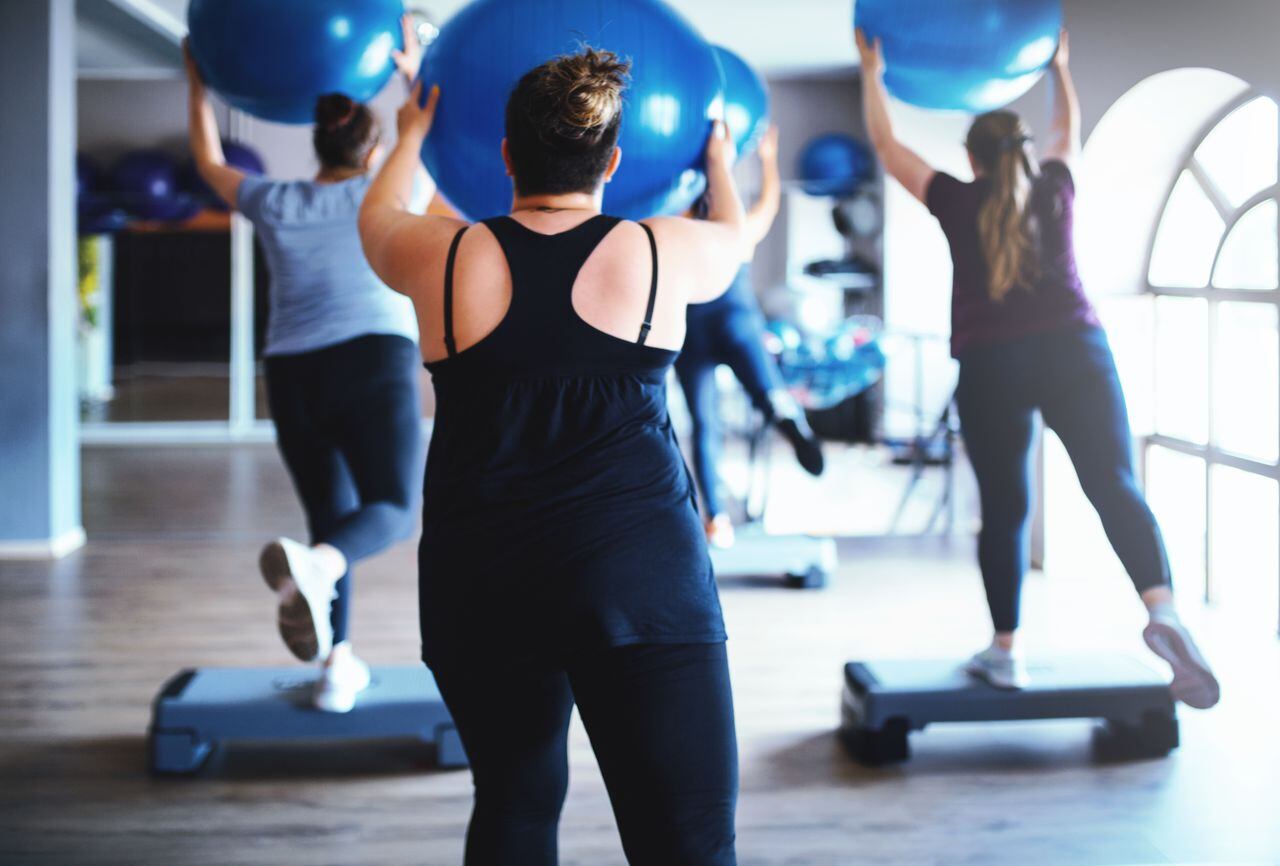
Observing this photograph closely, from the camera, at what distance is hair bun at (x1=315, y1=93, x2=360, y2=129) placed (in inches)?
102

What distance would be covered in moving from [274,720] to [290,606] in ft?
1.99

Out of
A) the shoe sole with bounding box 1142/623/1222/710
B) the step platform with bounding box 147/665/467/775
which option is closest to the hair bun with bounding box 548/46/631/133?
the shoe sole with bounding box 1142/623/1222/710

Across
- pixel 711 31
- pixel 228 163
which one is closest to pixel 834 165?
pixel 711 31

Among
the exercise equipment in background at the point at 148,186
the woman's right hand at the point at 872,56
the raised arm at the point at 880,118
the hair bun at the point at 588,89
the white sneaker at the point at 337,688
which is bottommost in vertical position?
the white sneaker at the point at 337,688

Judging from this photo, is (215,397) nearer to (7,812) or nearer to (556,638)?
(7,812)

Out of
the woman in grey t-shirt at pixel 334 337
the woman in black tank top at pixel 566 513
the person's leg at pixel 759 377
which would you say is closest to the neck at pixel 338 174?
the woman in grey t-shirt at pixel 334 337

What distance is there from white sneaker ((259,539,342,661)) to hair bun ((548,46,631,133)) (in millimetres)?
1115

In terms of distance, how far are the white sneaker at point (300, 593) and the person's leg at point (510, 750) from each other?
0.83 meters

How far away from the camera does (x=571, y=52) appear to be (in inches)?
78.1

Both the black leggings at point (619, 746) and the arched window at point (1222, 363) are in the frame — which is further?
the arched window at point (1222, 363)

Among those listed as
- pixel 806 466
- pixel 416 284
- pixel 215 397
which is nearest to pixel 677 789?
pixel 416 284

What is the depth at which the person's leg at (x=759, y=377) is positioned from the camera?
4305 mm

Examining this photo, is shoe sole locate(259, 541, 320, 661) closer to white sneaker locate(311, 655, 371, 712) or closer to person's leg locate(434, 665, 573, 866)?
white sneaker locate(311, 655, 371, 712)

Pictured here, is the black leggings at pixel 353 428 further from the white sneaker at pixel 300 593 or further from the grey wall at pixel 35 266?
the grey wall at pixel 35 266
